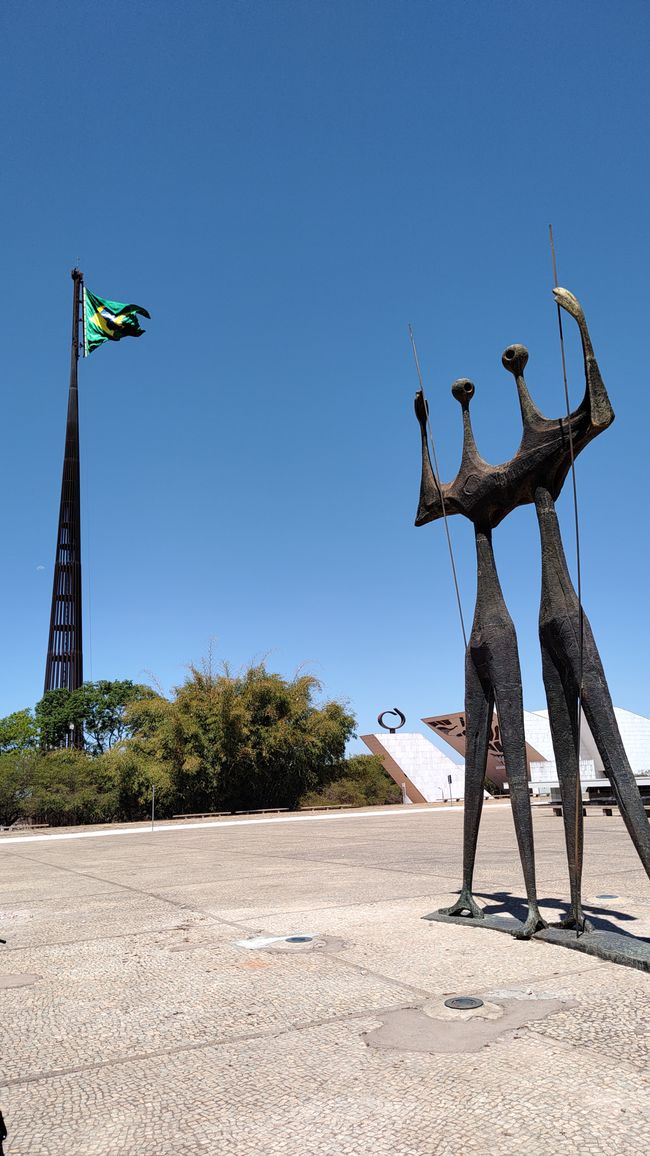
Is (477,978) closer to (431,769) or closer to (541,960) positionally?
(541,960)

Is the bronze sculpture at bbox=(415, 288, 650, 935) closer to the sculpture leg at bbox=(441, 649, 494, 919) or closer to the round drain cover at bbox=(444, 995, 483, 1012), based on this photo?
the sculpture leg at bbox=(441, 649, 494, 919)

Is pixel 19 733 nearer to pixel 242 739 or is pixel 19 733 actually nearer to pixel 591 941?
pixel 242 739

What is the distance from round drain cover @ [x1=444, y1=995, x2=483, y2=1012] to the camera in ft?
10.3

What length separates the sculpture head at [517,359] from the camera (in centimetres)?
530

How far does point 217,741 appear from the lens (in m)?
25.6

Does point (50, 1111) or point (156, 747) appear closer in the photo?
point (50, 1111)

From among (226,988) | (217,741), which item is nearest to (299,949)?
(226,988)

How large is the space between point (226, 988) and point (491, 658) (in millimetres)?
2690

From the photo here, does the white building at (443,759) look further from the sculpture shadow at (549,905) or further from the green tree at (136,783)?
the sculpture shadow at (549,905)

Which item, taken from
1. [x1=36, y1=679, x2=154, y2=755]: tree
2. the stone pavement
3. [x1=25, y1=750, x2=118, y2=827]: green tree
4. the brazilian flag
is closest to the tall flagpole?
[x1=36, y1=679, x2=154, y2=755]: tree

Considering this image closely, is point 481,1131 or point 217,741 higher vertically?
point 217,741

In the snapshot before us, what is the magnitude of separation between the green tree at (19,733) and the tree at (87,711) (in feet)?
3.49

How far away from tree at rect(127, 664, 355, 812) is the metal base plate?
21100 millimetres

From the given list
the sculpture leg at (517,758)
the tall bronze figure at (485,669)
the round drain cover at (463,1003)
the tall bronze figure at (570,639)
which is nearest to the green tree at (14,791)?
the tall bronze figure at (485,669)
